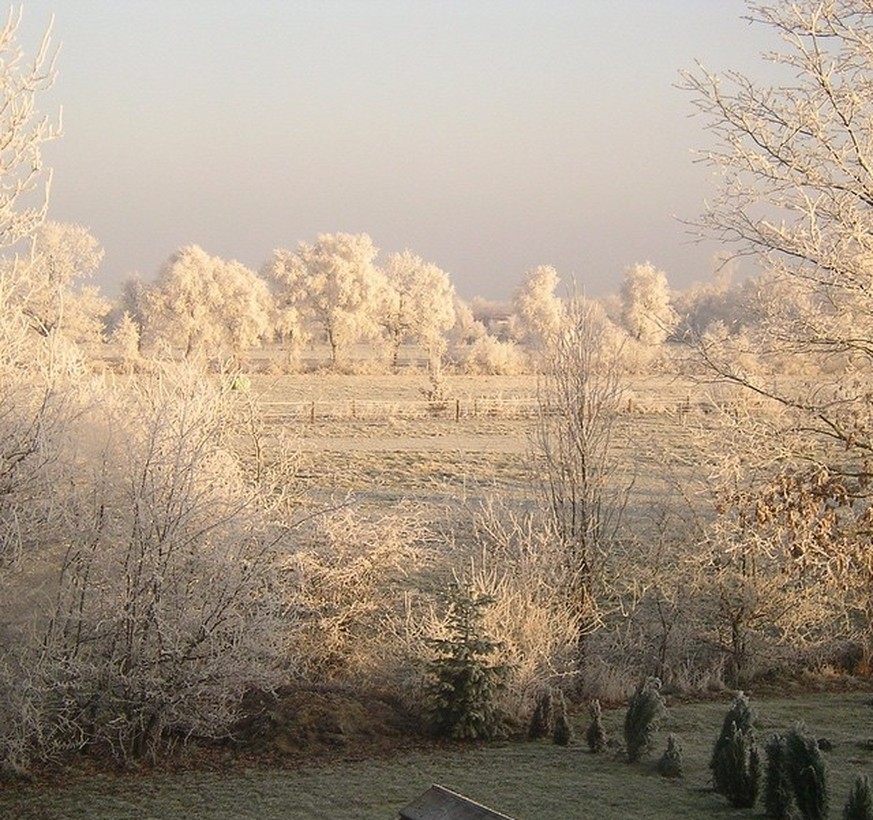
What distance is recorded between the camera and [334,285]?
84500 mm

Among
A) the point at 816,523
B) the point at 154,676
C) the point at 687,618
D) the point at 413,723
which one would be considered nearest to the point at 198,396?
the point at 154,676

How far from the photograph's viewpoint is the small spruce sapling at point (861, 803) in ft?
24.3

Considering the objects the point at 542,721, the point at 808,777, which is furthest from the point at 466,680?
the point at 808,777

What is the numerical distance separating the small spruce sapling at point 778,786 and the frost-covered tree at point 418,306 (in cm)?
7288

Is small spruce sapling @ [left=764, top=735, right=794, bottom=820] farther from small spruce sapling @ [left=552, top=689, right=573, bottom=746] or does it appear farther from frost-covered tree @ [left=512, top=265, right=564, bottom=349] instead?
frost-covered tree @ [left=512, top=265, right=564, bottom=349]

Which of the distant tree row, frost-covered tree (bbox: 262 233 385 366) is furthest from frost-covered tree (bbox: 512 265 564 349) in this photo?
frost-covered tree (bbox: 262 233 385 366)

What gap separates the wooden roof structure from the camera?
388 cm

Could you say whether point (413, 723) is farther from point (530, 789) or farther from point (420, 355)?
point (420, 355)

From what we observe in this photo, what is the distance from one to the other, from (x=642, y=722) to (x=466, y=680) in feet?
5.87

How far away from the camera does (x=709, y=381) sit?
37.9ft

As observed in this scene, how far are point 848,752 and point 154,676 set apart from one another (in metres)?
6.63

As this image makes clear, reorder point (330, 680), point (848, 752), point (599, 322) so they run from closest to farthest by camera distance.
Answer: point (848, 752)
point (330, 680)
point (599, 322)

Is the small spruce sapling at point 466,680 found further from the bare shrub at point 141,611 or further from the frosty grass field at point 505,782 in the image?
the bare shrub at point 141,611

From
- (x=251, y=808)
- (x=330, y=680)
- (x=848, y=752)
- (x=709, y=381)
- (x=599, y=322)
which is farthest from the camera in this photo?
(x=599, y=322)
